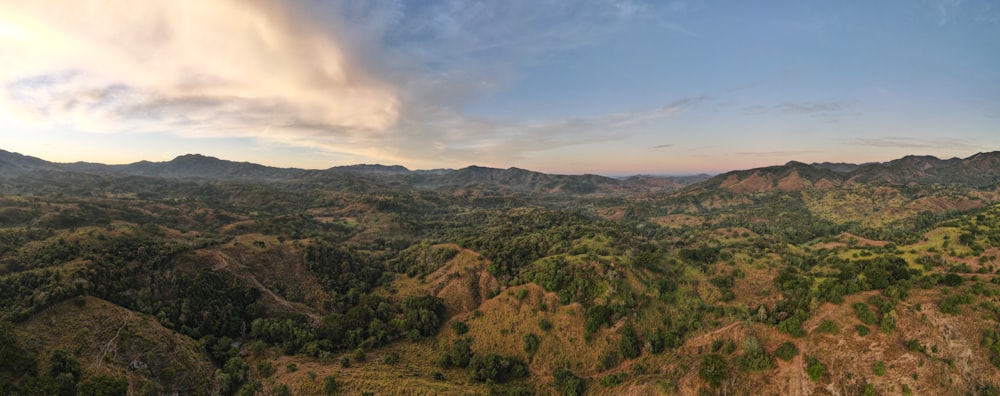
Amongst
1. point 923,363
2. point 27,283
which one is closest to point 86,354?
point 27,283

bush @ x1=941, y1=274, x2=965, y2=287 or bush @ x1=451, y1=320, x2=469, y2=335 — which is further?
bush @ x1=451, y1=320, x2=469, y2=335

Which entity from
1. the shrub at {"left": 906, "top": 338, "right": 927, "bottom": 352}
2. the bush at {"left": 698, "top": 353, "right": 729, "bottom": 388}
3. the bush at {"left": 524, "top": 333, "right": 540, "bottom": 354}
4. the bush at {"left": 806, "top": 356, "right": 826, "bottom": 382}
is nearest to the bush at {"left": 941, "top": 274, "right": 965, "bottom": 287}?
the shrub at {"left": 906, "top": 338, "right": 927, "bottom": 352}

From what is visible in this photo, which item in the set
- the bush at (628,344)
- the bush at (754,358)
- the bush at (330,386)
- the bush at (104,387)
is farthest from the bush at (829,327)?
the bush at (104,387)

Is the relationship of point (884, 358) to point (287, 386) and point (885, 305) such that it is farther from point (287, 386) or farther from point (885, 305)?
point (287, 386)

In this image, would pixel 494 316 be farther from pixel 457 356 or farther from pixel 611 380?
pixel 611 380

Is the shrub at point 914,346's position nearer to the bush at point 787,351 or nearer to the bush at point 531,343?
the bush at point 787,351

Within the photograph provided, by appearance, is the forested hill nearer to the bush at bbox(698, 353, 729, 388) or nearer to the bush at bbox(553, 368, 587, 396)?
the bush at bbox(698, 353, 729, 388)
